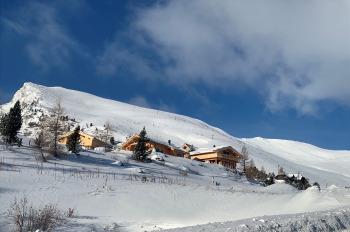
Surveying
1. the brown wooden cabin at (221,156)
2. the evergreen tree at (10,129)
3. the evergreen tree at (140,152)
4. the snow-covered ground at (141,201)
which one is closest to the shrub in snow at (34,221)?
the snow-covered ground at (141,201)

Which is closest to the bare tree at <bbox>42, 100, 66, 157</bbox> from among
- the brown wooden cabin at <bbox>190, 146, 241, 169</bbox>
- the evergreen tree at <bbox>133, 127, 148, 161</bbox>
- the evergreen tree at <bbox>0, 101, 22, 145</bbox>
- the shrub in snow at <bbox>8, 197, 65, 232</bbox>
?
the evergreen tree at <bbox>0, 101, 22, 145</bbox>

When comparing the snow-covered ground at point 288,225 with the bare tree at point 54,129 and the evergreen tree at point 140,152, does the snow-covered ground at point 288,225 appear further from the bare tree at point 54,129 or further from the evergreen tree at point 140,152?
the evergreen tree at point 140,152

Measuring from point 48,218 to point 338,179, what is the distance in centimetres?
17550

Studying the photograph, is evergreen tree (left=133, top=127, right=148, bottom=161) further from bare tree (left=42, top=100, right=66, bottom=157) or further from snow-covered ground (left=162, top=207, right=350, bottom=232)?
snow-covered ground (left=162, top=207, right=350, bottom=232)

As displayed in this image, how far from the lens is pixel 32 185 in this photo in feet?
83.3

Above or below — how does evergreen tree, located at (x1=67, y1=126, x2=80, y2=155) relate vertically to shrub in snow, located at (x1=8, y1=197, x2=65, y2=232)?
above

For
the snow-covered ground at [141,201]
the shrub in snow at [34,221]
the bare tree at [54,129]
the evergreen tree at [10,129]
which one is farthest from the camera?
the evergreen tree at [10,129]

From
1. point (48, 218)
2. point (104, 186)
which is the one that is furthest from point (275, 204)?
point (48, 218)

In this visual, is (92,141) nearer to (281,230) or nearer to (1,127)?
(1,127)

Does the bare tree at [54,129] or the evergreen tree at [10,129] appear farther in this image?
the evergreen tree at [10,129]

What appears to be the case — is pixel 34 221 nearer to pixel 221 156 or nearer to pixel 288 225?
pixel 288 225

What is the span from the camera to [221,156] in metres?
101

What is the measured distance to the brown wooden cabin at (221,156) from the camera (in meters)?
101

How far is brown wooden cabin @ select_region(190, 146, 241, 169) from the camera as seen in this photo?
331ft
